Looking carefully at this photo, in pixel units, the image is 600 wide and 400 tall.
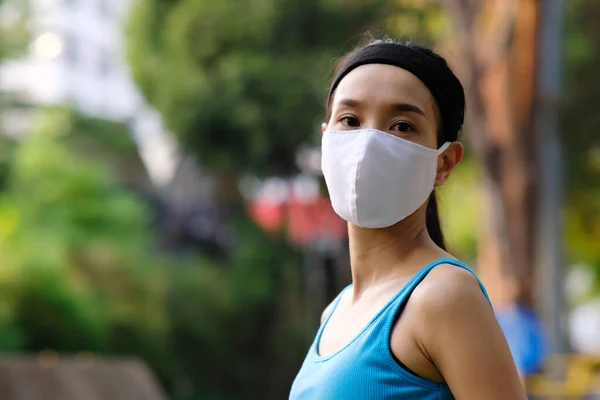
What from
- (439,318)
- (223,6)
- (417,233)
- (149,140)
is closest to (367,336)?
(439,318)

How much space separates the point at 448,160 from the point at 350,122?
218 mm

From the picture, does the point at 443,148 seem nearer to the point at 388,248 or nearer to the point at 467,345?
the point at 388,248

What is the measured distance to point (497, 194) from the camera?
9.81m

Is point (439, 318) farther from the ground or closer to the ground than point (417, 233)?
closer to the ground

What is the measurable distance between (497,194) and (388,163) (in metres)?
8.14

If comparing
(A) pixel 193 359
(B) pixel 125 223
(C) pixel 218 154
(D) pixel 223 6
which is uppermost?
(D) pixel 223 6

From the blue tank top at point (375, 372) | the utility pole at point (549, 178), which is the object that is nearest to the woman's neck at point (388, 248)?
the blue tank top at point (375, 372)

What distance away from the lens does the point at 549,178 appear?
1020 cm

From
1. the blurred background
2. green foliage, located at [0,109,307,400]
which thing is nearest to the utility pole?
the blurred background

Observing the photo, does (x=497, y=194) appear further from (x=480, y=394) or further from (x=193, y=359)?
(x=480, y=394)

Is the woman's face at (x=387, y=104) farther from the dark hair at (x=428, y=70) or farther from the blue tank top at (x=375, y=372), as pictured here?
the blue tank top at (x=375, y=372)

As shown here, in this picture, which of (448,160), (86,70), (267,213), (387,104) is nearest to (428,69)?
(387,104)

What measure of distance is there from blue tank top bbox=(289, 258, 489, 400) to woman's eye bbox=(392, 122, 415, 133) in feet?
0.87

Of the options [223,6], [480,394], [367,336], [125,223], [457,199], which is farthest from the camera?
[457,199]
